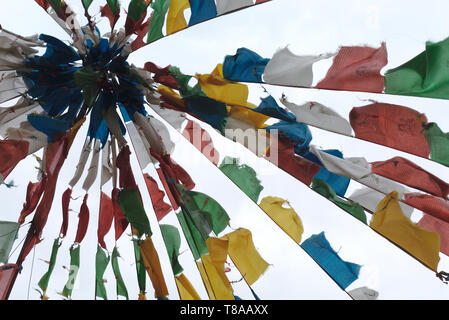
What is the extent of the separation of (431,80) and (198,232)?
2.16 metres

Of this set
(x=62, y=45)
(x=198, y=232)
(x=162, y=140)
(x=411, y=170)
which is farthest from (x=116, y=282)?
(x=411, y=170)

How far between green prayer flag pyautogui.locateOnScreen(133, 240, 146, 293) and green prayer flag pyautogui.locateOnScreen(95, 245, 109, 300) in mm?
304

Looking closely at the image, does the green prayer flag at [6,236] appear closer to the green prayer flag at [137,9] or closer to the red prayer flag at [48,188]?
the red prayer flag at [48,188]

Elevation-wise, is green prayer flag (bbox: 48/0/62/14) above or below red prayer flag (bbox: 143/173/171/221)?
above

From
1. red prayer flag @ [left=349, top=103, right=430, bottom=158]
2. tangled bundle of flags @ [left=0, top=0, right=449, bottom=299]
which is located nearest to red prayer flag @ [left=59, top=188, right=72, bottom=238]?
tangled bundle of flags @ [left=0, top=0, right=449, bottom=299]

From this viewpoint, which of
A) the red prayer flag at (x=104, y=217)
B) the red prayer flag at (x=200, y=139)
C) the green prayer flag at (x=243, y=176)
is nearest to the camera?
the green prayer flag at (x=243, y=176)

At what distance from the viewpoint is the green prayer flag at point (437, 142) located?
143 inches

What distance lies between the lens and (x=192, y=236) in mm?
4367

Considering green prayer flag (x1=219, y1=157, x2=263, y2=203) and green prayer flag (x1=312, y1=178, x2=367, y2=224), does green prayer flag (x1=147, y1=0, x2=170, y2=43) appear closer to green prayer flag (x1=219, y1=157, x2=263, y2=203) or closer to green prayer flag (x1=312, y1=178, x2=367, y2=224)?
green prayer flag (x1=219, y1=157, x2=263, y2=203)

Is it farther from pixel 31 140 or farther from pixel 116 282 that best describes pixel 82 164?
pixel 116 282

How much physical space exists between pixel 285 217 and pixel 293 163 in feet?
1.50

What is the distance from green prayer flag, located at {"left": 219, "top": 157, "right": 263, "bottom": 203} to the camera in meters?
4.36

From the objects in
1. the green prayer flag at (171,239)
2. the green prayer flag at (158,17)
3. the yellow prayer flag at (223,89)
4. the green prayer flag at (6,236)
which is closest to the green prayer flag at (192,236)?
the green prayer flag at (171,239)

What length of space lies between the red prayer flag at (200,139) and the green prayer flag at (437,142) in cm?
171
